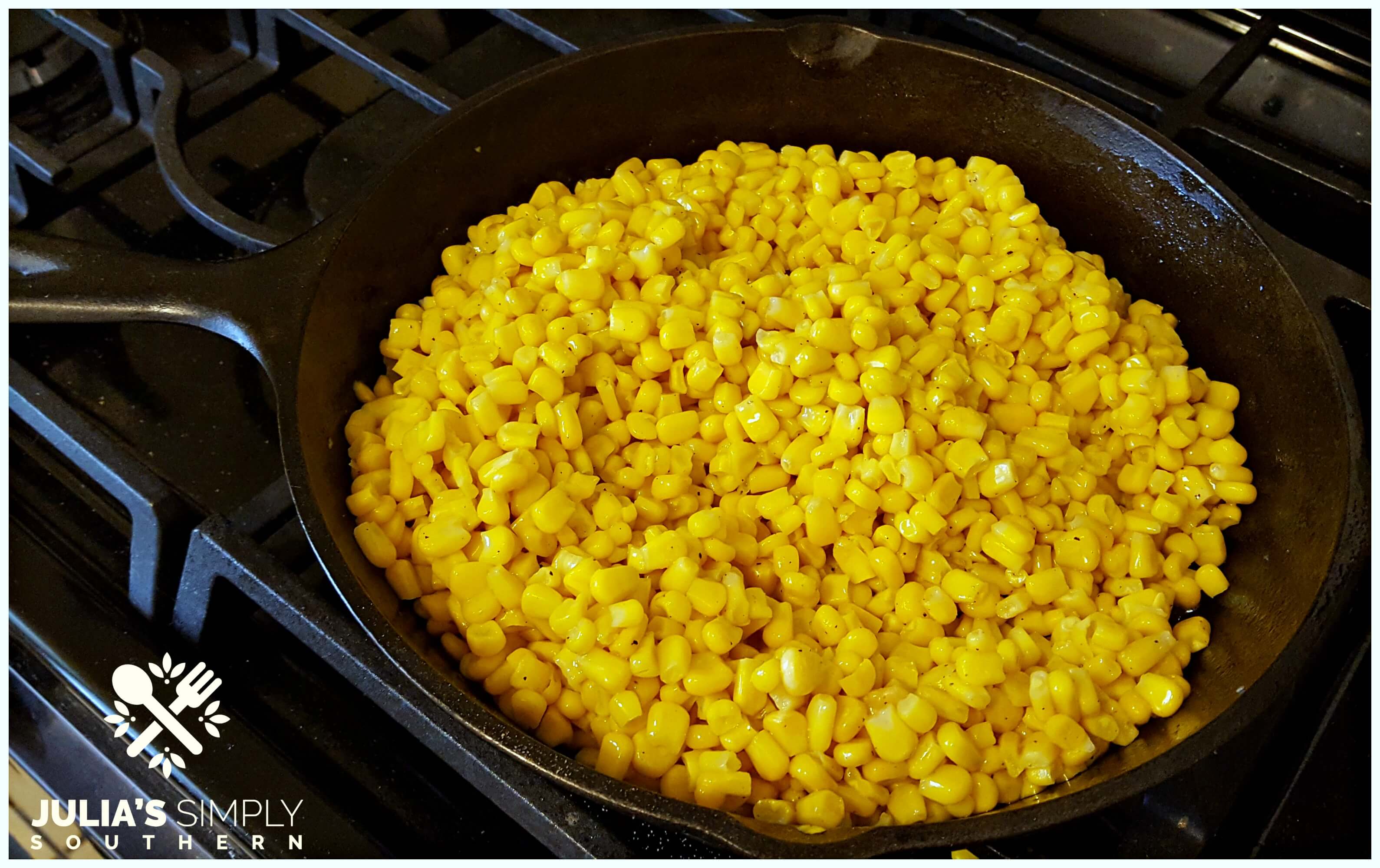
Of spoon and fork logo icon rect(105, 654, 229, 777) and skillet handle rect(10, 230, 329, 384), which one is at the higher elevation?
skillet handle rect(10, 230, 329, 384)

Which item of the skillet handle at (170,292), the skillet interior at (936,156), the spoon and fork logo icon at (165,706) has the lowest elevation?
the spoon and fork logo icon at (165,706)

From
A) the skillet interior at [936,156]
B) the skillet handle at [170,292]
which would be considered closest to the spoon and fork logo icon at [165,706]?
the skillet interior at [936,156]

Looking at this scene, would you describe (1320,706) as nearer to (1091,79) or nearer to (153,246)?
(1091,79)

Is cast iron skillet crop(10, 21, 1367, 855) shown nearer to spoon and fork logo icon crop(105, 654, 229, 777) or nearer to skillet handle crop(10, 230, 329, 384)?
skillet handle crop(10, 230, 329, 384)

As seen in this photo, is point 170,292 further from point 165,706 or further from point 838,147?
point 838,147

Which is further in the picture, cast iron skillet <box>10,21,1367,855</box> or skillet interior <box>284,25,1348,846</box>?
skillet interior <box>284,25,1348,846</box>

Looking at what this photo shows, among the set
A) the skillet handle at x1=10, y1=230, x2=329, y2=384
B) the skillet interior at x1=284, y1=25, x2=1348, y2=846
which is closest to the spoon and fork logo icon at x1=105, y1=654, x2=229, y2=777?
the skillet interior at x1=284, y1=25, x2=1348, y2=846

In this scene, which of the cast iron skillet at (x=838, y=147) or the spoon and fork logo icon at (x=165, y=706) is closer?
the cast iron skillet at (x=838, y=147)

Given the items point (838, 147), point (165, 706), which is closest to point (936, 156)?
point (838, 147)

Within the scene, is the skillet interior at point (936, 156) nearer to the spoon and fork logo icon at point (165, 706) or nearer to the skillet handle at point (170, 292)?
the skillet handle at point (170, 292)
